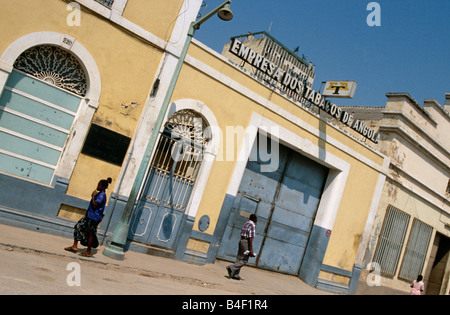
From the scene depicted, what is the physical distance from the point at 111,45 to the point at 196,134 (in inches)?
121

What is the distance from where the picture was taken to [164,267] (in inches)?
328

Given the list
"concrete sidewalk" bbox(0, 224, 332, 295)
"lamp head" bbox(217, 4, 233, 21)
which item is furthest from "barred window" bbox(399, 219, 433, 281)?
"lamp head" bbox(217, 4, 233, 21)

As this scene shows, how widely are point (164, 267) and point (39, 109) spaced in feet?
14.1

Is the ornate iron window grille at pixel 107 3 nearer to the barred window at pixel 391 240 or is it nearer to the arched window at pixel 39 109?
the arched window at pixel 39 109

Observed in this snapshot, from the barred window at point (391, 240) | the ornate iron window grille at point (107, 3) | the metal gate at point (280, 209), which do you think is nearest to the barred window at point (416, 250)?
the barred window at point (391, 240)

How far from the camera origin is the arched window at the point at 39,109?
7406 millimetres

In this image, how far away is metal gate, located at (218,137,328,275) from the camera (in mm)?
11328

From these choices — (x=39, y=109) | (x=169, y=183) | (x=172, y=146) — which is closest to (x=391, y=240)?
(x=169, y=183)

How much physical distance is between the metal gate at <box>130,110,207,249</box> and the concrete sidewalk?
0.65m

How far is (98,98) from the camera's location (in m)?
8.08

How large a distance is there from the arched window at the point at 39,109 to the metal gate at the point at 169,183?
225 centimetres
